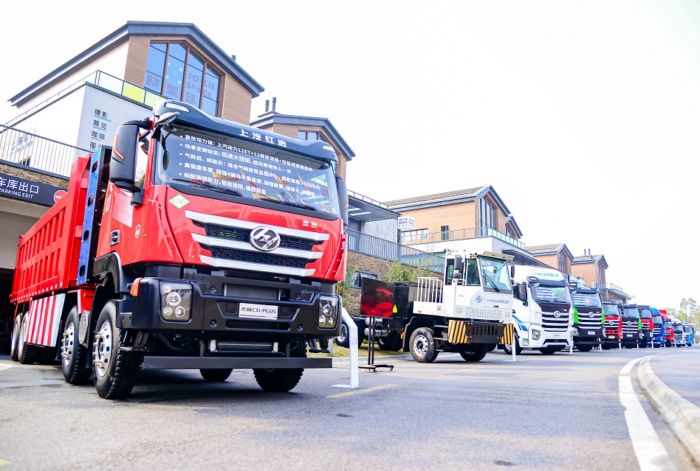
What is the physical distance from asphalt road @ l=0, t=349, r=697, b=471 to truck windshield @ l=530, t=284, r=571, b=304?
38.8 feet

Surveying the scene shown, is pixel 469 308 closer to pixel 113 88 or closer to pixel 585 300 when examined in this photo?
pixel 585 300

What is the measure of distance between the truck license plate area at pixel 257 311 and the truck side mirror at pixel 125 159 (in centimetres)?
161

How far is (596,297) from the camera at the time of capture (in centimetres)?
2398

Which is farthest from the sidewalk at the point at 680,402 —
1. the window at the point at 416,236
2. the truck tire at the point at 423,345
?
the window at the point at 416,236

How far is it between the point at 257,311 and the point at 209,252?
77 cm

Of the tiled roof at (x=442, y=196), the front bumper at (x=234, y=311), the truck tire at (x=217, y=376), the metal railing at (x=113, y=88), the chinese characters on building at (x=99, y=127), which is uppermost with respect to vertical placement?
the tiled roof at (x=442, y=196)

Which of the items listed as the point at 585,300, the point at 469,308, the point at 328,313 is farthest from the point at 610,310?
the point at 328,313

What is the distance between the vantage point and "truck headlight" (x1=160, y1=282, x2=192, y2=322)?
196 inches

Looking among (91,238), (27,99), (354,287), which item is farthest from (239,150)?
(27,99)

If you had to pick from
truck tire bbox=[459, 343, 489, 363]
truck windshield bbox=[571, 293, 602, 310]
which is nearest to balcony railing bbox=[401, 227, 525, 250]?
truck windshield bbox=[571, 293, 602, 310]

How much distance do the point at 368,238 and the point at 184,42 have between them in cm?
1380

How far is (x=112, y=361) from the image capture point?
216 inches

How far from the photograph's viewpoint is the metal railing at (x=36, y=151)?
56.1 ft

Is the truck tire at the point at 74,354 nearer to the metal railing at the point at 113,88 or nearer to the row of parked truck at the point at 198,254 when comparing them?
the row of parked truck at the point at 198,254
